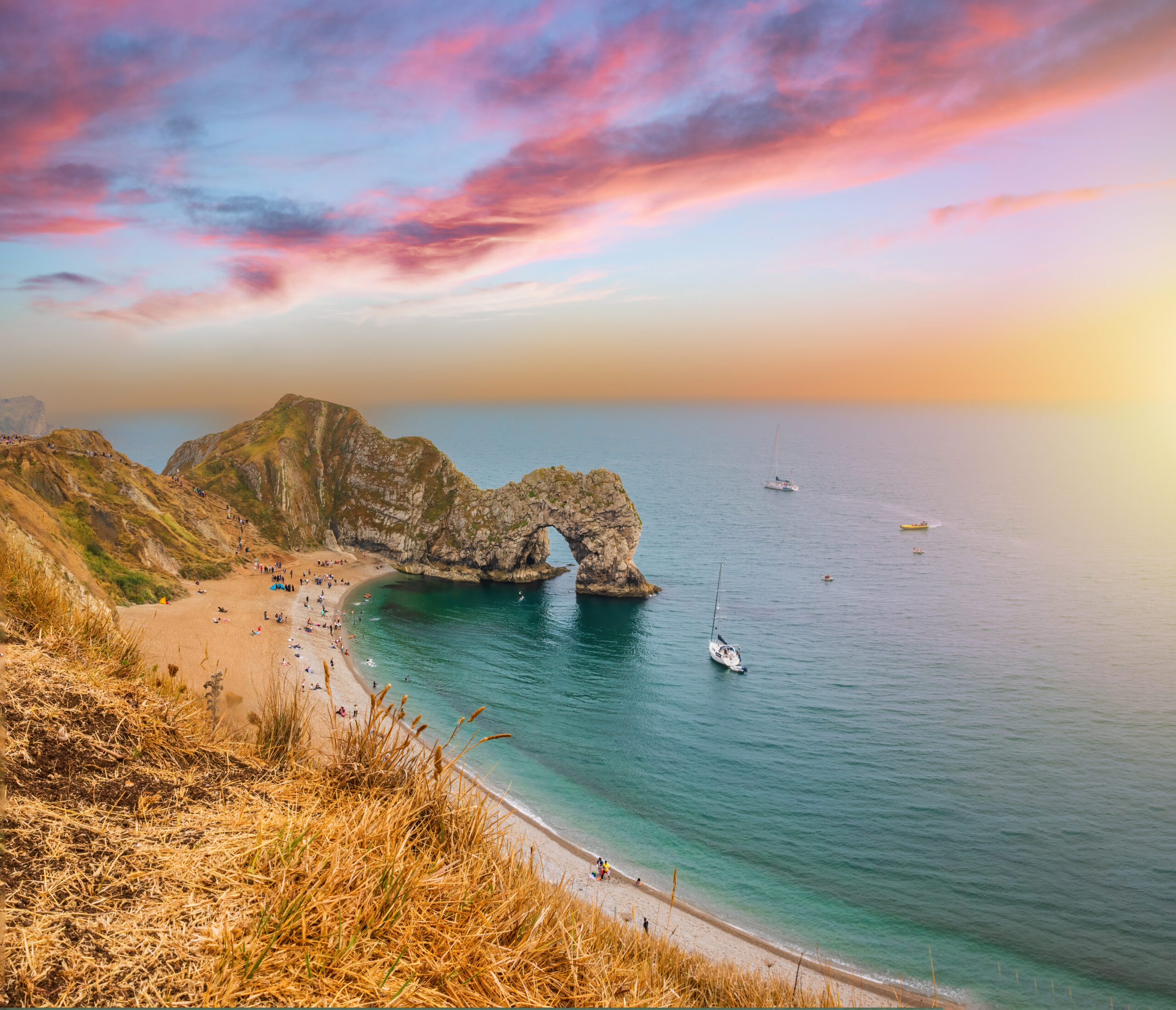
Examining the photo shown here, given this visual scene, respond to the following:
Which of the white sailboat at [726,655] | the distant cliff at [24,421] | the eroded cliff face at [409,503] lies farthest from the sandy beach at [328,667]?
the distant cliff at [24,421]

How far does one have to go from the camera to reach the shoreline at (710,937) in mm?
21844

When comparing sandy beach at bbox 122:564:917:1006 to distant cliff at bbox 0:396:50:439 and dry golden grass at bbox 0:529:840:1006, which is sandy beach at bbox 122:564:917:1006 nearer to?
dry golden grass at bbox 0:529:840:1006

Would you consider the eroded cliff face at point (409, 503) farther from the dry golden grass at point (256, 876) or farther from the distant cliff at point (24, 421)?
the dry golden grass at point (256, 876)

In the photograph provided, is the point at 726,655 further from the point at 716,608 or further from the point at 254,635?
the point at 254,635

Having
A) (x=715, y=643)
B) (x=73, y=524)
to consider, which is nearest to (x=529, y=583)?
(x=715, y=643)

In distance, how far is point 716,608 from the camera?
63.9 metres

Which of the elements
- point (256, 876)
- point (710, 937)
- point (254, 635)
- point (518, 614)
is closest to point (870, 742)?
point (710, 937)

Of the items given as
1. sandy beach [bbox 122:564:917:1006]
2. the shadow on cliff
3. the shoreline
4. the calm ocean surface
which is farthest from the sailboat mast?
the shoreline

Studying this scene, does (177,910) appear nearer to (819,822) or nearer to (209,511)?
(819,822)

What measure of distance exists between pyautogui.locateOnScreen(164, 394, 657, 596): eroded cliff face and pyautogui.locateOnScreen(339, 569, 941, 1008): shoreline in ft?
131

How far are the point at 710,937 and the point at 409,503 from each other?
209 feet

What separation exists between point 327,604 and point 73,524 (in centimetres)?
2230

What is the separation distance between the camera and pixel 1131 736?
39.9 m

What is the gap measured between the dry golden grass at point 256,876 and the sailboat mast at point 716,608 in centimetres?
5100
